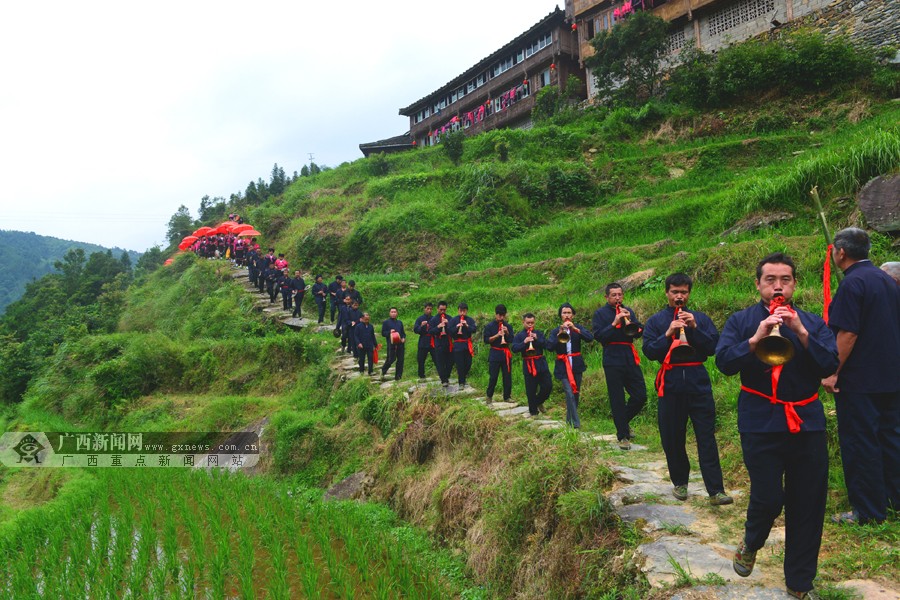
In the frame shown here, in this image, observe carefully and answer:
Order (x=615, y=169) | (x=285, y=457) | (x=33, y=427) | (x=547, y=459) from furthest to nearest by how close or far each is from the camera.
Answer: (x=615, y=169)
(x=33, y=427)
(x=285, y=457)
(x=547, y=459)

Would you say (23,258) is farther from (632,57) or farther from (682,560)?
(682,560)

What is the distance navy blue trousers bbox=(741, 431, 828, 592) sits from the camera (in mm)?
2773

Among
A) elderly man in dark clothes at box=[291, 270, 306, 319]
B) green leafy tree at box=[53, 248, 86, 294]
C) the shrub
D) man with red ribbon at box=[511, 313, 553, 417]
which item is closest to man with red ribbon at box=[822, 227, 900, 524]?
man with red ribbon at box=[511, 313, 553, 417]

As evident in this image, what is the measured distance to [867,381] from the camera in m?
3.54

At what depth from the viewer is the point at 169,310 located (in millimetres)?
21047

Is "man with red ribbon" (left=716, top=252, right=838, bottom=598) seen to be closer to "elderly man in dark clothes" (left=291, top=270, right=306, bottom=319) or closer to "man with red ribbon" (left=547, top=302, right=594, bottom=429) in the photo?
"man with red ribbon" (left=547, top=302, right=594, bottom=429)

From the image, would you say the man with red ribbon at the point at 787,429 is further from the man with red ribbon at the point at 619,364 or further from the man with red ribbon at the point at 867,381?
the man with red ribbon at the point at 619,364

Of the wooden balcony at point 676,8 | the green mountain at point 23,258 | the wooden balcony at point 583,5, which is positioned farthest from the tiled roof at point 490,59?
the green mountain at point 23,258

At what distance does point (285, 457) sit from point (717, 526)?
766cm

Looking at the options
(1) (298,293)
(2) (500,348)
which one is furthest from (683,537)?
(1) (298,293)

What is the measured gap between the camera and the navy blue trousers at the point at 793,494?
2.77 m

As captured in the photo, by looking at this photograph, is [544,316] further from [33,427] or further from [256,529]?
[33,427]

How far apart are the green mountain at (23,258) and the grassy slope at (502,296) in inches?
1954

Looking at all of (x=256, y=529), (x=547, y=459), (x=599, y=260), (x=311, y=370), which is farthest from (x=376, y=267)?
(x=547, y=459)
